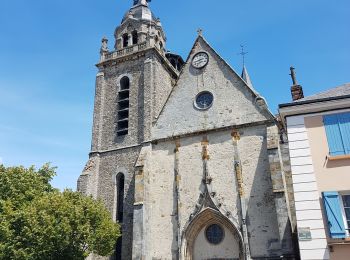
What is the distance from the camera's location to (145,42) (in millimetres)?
24406

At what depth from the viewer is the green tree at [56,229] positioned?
15.5 m

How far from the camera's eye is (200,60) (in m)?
22.0

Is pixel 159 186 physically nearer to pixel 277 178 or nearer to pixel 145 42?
pixel 277 178

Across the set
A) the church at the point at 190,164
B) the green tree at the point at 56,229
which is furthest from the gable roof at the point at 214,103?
the green tree at the point at 56,229

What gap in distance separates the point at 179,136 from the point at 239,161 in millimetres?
3669

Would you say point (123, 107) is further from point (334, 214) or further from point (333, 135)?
point (334, 214)

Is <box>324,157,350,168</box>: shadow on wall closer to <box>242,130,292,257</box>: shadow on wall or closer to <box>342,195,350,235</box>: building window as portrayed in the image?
<box>342,195,350,235</box>: building window

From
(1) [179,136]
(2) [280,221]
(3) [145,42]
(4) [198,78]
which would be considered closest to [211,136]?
(1) [179,136]

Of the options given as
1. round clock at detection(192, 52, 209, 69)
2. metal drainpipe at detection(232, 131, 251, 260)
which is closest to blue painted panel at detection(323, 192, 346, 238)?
metal drainpipe at detection(232, 131, 251, 260)

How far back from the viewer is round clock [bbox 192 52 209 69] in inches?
856

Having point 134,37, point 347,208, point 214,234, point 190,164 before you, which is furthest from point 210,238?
point 134,37

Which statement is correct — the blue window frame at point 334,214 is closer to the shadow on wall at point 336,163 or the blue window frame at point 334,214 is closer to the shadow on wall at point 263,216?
the shadow on wall at point 336,163

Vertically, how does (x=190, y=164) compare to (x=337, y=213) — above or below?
above

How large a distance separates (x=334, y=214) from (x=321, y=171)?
4.09 feet
